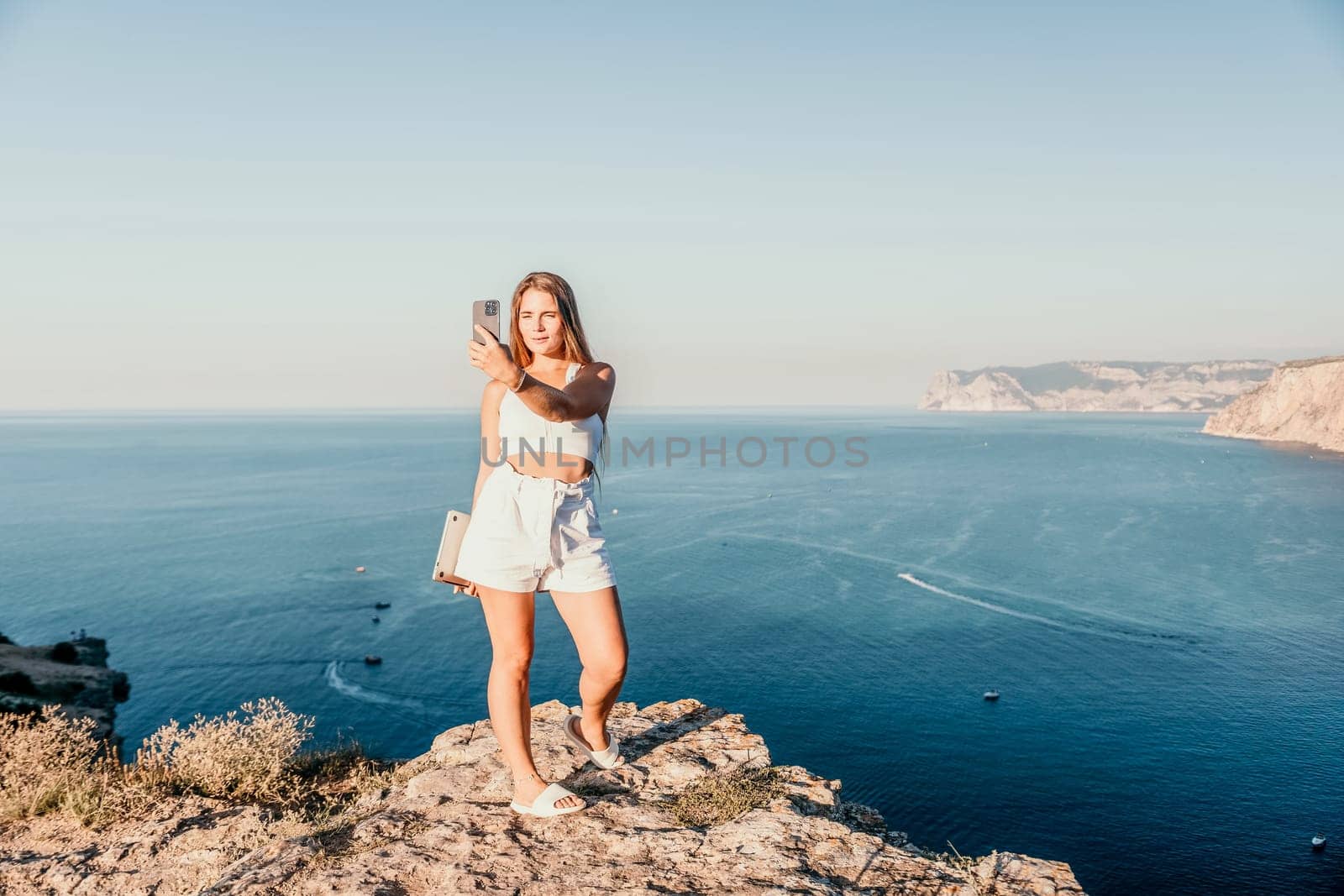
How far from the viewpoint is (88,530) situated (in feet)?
255

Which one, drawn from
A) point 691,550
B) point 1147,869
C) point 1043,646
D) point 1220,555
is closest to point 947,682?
point 1043,646

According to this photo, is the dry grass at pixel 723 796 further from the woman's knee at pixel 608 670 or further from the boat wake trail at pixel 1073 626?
the boat wake trail at pixel 1073 626

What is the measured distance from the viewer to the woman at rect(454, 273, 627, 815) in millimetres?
4121

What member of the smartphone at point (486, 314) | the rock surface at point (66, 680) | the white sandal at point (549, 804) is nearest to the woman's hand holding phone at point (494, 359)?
the smartphone at point (486, 314)

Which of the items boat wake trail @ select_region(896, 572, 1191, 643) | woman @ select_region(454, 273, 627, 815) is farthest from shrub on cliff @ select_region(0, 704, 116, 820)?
boat wake trail @ select_region(896, 572, 1191, 643)

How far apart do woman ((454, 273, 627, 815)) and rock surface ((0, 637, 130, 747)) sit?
35732 millimetres

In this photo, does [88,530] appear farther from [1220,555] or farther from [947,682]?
[1220,555]

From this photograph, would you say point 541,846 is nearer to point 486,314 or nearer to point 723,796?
point 723,796

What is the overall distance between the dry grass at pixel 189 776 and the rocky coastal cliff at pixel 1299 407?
597ft

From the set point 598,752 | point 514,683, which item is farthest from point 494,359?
point 598,752

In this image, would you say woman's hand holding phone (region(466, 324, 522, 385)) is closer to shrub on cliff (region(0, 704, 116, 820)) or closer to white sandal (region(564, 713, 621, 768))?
white sandal (region(564, 713, 621, 768))

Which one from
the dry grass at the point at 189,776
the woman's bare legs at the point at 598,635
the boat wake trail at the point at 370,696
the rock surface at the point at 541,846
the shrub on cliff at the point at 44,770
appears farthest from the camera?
the boat wake trail at the point at 370,696

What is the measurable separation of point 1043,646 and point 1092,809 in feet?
53.8

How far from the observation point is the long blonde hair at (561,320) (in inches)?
161
